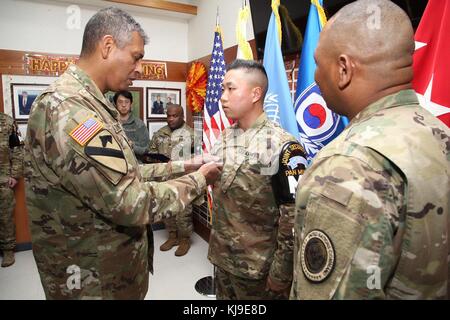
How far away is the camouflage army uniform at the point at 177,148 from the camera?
150 inches

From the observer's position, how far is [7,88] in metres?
3.53

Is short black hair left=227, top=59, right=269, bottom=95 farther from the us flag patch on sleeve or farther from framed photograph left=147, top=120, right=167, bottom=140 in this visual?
framed photograph left=147, top=120, right=167, bottom=140

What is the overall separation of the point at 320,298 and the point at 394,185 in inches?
11.7

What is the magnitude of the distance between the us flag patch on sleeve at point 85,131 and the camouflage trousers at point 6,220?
3147 mm

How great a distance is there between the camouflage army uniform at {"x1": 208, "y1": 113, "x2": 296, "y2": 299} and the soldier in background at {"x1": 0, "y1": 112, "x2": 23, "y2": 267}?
2937 millimetres

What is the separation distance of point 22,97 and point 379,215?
4.16 meters

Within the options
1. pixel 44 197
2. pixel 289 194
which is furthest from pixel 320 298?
pixel 44 197

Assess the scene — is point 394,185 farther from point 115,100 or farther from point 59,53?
point 59,53

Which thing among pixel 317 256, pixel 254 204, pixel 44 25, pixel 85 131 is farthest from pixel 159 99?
pixel 317 256

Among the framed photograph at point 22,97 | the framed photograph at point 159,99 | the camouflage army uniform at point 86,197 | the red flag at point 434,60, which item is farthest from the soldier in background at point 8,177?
the red flag at point 434,60

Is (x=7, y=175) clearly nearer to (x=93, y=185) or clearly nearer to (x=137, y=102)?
(x=137, y=102)

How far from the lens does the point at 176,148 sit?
12.6ft

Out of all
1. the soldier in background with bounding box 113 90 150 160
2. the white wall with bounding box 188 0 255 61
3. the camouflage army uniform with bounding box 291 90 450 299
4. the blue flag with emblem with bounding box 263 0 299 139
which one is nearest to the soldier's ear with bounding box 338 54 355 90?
the camouflage army uniform with bounding box 291 90 450 299

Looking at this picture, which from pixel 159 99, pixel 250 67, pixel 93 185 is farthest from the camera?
pixel 159 99
